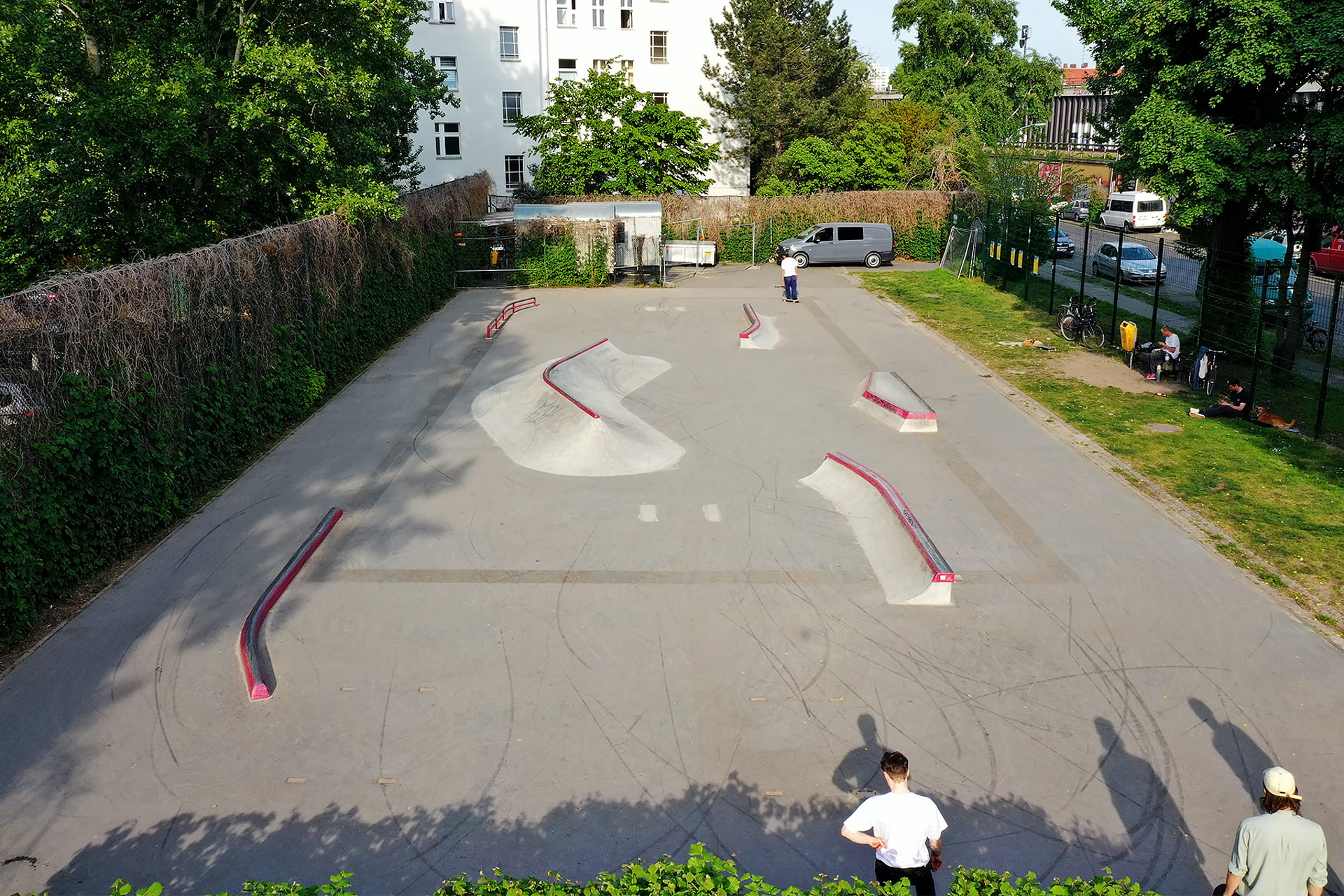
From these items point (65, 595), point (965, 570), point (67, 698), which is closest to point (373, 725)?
point (67, 698)

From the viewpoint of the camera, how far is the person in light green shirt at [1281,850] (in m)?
5.77

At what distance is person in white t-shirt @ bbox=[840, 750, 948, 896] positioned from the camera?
6207 millimetres

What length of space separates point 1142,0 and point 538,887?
68.7 ft

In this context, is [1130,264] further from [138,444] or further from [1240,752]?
[138,444]

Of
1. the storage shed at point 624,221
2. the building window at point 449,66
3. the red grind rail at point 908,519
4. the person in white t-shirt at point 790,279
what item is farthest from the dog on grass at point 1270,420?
the building window at point 449,66

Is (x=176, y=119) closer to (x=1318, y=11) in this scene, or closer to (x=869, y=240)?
(x=1318, y=11)

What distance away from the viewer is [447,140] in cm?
5141

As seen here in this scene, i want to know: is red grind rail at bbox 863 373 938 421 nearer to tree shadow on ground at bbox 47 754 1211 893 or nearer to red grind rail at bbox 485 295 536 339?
tree shadow on ground at bbox 47 754 1211 893

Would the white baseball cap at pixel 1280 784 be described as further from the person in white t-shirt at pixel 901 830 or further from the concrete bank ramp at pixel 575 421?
the concrete bank ramp at pixel 575 421

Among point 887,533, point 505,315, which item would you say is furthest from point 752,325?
point 887,533

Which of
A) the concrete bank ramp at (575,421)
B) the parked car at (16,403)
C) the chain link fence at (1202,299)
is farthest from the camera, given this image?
the chain link fence at (1202,299)

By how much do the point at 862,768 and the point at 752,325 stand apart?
62.1 feet

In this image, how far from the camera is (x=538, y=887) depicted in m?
5.36

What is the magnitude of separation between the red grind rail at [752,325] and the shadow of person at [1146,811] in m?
16.5
